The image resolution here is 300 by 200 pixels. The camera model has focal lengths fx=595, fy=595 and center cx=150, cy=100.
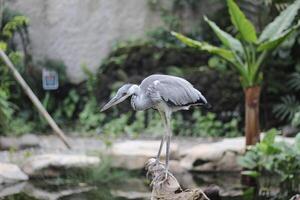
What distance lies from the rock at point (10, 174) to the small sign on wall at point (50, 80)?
473 centimetres

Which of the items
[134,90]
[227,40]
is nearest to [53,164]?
[227,40]

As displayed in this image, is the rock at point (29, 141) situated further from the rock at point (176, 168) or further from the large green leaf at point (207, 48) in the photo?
the large green leaf at point (207, 48)

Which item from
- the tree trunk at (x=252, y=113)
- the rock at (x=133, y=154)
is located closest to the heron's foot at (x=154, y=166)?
the tree trunk at (x=252, y=113)

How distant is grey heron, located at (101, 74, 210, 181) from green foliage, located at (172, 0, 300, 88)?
3159 mm

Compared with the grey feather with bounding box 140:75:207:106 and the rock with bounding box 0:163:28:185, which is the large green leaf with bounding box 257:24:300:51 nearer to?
the grey feather with bounding box 140:75:207:106

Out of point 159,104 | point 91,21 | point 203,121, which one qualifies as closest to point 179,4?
point 91,21

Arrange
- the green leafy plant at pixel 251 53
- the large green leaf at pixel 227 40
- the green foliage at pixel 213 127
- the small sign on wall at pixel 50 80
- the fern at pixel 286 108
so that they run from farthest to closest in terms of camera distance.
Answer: the small sign on wall at pixel 50 80
the green foliage at pixel 213 127
the fern at pixel 286 108
the large green leaf at pixel 227 40
the green leafy plant at pixel 251 53

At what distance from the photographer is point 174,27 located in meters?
13.3

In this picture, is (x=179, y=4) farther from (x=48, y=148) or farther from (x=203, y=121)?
(x=48, y=148)

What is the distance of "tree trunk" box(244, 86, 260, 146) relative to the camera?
8.11 meters

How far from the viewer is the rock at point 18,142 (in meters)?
10.1

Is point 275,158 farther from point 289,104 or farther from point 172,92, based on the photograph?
point 289,104

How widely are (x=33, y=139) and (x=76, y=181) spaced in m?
2.76

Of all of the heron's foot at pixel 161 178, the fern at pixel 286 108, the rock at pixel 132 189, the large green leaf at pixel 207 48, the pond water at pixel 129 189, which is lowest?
the rock at pixel 132 189
